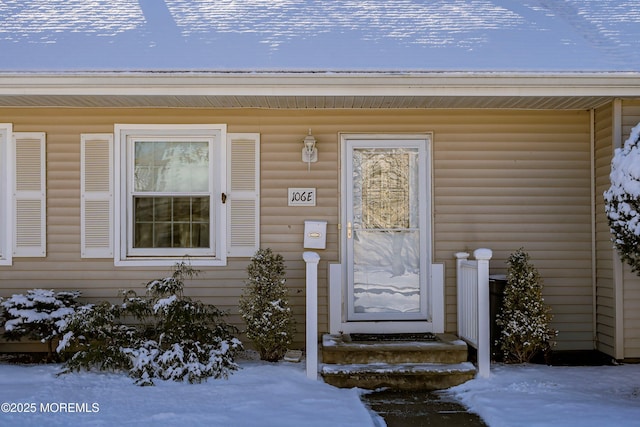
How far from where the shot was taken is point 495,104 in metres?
6.43

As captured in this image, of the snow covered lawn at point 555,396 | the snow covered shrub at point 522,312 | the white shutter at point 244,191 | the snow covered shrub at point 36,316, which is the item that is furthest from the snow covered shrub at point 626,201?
the snow covered shrub at point 36,316

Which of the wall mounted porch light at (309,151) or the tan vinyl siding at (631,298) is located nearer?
the tan vinyl siding at (631,298)

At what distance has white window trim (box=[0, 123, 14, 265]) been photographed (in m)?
6.55

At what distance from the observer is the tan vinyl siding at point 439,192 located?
6.60 meters

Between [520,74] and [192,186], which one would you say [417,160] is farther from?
[192,186]

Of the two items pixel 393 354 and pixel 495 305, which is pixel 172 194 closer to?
pixel 393 354

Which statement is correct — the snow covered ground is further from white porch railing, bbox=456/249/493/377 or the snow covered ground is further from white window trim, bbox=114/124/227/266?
white window trim, bbox=114/124/227/266

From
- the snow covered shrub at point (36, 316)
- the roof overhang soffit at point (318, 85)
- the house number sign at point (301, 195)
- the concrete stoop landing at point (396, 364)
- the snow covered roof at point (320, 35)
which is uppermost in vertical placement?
the snow covered roof at point (320, 35)

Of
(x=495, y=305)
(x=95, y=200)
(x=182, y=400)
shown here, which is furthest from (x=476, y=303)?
(x=95, y=200)

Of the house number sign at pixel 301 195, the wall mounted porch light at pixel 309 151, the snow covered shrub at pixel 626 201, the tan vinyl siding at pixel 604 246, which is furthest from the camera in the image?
the house number sign at pixel 301 195

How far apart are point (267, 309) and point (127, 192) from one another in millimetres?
1958

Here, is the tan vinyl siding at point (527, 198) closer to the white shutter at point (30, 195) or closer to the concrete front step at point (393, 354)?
the concrete front step at point (393, 354)

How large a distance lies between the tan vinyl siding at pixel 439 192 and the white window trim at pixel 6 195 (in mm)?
263

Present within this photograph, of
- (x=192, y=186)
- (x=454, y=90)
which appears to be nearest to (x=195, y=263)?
(x=192, y=186)
